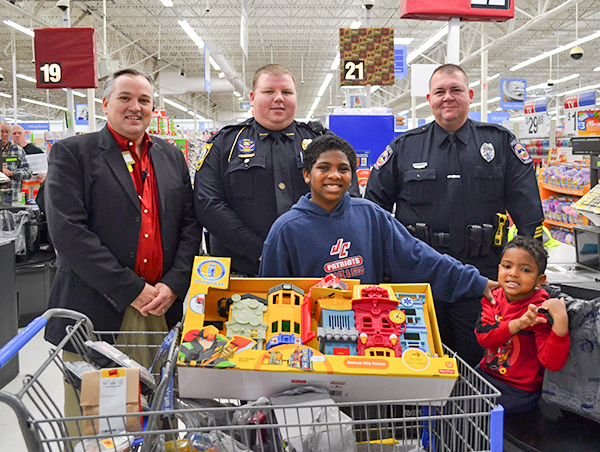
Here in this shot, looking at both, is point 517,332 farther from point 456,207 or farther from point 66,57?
point 66,57

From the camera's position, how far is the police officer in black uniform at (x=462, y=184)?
242cm

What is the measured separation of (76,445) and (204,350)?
37cm

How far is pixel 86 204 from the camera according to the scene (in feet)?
6.71

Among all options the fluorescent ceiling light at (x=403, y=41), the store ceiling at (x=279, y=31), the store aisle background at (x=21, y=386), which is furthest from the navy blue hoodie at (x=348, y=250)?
the fluorescent ceiling light at (x=403, y=41)

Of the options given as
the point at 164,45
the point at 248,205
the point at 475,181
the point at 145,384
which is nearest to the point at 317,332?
the point at 145,384

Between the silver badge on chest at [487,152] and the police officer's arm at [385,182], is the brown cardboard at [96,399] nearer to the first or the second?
the police officer's arm at [385,182]

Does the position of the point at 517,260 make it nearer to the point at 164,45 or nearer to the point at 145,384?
the point at 145,384

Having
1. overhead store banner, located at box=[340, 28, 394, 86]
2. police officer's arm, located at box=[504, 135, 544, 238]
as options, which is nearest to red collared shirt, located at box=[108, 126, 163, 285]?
police officer's arm, located at box=[504, 135, 544, 238]

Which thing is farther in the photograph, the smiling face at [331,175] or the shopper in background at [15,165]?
the shopper in background at [15,165]

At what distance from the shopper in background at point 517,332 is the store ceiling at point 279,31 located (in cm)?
985

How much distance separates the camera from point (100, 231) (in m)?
2.05

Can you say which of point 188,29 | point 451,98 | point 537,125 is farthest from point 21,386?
point 188,29

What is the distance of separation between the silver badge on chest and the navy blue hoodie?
92 cm

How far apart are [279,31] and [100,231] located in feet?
52.4
